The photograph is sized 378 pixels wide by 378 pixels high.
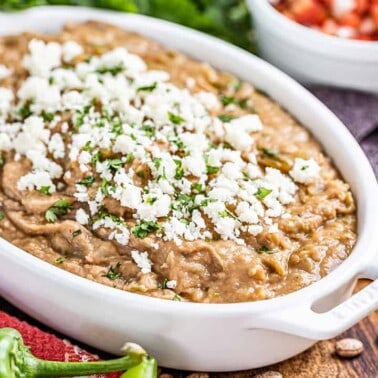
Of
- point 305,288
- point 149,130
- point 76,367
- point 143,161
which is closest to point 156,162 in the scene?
point 143,161

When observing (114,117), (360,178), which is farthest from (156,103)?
(360,178)

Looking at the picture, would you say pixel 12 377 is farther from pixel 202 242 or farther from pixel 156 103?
pixel 156 103

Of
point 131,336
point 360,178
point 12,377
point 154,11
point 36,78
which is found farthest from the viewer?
point 154,11

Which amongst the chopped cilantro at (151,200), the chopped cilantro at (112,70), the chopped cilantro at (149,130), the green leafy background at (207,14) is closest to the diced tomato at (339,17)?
the green leafy background at (207,14)

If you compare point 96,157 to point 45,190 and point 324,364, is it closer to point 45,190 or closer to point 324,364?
point 45,190

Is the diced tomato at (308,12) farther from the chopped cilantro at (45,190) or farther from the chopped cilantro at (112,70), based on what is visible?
the chopped cilantro at (45,190)

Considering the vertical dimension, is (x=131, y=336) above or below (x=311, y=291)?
below
